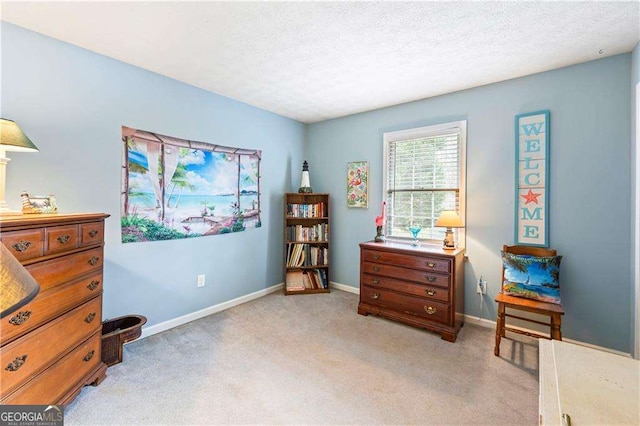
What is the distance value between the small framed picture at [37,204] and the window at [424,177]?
3.10m

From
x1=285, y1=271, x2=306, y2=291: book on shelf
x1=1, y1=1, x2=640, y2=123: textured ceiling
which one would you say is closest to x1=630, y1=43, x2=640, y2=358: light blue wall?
x1=1, y1=1, x2=640, y2=123: textured ceiling

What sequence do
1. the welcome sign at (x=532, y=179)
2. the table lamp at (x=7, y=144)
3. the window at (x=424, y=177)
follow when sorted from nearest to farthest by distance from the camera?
1. the table lamp at (x=7, y=144)
2. the welcome sign at (x=532, y=179)
3. the window at (x=424, y=177)

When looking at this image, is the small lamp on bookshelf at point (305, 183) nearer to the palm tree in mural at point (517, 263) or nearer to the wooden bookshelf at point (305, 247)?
the wooden bookshelf at point (305, 247)

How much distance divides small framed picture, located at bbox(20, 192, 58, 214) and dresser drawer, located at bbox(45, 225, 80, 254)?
29 cm

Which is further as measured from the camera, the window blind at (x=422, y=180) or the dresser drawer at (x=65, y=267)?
the window blind at (x=422, y=180)

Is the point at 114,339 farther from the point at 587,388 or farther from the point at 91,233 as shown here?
the point at 587,388

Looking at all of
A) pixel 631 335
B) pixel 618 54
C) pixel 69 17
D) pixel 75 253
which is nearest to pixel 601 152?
pixel 618 54

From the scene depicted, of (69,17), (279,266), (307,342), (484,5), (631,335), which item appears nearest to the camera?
(484,5)

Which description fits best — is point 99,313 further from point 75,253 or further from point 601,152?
point 601,152

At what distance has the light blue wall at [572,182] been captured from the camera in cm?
222

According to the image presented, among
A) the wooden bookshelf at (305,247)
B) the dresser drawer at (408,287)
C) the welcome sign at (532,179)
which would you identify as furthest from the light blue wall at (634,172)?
the wooden bookshelf at (305,247)

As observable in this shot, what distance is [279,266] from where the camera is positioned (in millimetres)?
3908

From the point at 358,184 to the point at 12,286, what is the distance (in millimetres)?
3452

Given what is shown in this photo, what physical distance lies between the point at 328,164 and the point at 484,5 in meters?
2.60
